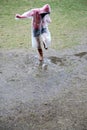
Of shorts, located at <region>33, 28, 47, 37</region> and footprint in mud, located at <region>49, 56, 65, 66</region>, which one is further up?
shorts, located at <region>33, 28, 47, 37</region>

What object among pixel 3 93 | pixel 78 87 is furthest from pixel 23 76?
pixel 78 87

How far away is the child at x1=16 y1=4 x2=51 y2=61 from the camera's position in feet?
18.2

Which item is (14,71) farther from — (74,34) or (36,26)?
(74,34)

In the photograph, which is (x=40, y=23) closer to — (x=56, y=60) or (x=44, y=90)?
(x=56, y=60)

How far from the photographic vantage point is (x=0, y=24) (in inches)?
309

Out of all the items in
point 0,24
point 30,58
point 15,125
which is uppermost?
point 0,24

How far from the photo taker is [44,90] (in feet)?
16.0

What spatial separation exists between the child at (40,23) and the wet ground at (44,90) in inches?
13.4

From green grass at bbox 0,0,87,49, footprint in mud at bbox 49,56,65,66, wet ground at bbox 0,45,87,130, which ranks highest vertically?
green grass at bbox 0,0,87,49

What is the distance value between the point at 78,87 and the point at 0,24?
3548 millimetres

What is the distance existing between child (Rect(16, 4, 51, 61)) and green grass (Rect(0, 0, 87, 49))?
2.46 feet

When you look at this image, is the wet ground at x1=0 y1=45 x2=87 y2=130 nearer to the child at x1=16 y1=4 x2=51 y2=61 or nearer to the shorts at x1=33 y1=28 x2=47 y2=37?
the child at x1=16 y1=4 x2=51 y2=61

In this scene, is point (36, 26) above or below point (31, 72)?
above

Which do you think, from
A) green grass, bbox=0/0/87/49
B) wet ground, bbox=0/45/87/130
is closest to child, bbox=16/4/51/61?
wet ground, bbox=0/45/87/130
